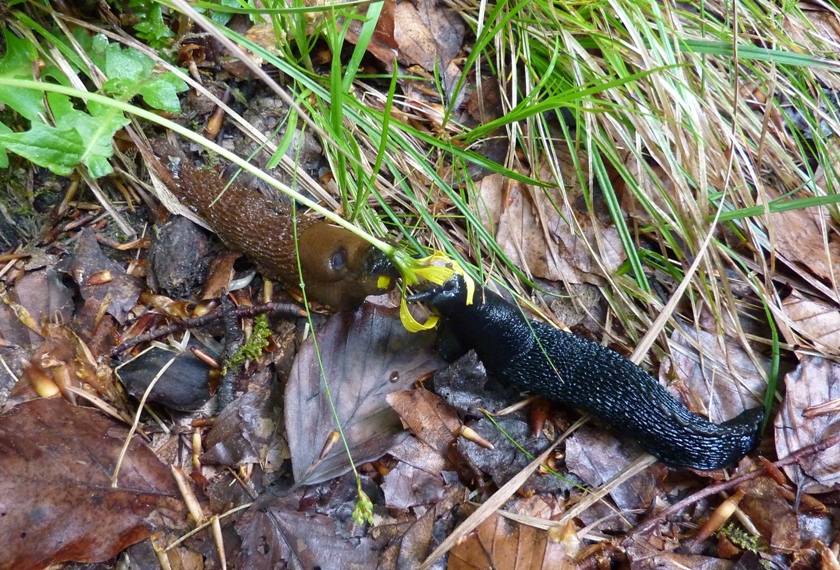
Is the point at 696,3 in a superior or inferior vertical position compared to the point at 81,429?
superior

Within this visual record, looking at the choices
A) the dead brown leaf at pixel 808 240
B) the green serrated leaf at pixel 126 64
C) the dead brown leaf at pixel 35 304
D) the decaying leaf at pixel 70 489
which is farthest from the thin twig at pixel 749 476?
the green serrated leaf at pixel 126 64

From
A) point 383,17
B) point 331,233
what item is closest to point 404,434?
point 331,233

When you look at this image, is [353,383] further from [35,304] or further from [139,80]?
[139,80]

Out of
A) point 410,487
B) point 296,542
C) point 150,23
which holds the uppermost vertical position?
point 150,23

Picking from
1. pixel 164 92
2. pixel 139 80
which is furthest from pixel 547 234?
pixel 139 80

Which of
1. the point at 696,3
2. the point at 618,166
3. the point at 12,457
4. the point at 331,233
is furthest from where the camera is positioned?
the point at 696,3

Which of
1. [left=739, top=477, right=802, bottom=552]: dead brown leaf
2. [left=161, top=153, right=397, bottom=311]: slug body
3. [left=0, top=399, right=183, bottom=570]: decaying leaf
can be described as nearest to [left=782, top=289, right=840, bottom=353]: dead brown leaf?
[left=739, top=477, right=802, bottom=552]: dead brown leaf

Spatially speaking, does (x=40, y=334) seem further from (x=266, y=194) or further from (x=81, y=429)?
(x=266, y=194)

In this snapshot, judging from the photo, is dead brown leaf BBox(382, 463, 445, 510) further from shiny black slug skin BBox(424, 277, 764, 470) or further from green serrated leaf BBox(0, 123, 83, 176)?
green serrated leaf BBox(0, 123, 83, 176)
